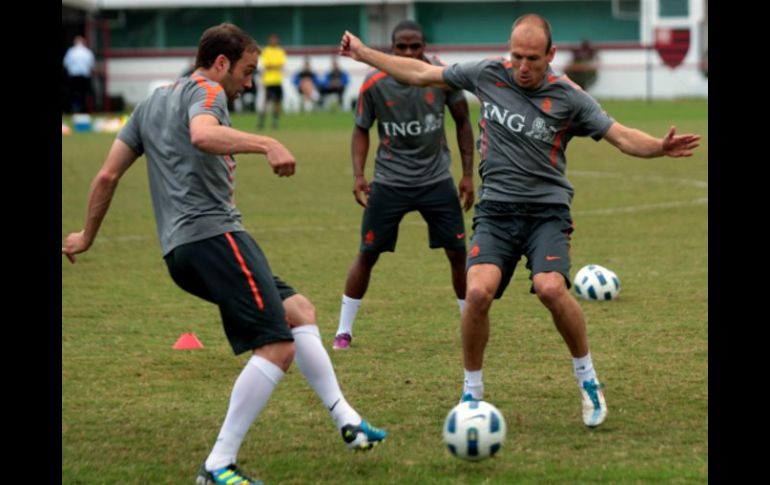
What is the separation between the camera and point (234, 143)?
20.2 ft

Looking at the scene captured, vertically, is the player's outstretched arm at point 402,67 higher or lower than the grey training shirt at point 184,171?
higher

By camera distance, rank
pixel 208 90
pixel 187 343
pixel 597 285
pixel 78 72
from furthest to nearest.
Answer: pixel 78 72, pixel 597 285, pixel 187 343, pixel 208 90

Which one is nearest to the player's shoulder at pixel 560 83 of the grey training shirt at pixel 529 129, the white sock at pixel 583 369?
the grey training shirt at pixel 529 129

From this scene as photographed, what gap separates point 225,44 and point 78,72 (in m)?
37.5

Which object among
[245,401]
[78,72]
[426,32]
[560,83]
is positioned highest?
[426,32]

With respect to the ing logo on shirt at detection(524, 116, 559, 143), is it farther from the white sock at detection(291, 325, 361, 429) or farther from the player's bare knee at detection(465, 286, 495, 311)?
the white sock at detection(291, 325, 361, 429)

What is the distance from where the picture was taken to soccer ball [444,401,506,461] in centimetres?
667

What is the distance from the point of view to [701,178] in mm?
21781

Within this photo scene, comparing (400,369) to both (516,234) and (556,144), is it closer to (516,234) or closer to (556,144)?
(516,234)

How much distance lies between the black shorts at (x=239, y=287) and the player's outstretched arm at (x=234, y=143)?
58 centimetres

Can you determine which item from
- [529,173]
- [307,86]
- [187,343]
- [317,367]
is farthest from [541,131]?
[307,86]

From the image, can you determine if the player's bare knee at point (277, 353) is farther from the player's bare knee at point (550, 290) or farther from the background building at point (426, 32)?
the background building at point (426, 32)

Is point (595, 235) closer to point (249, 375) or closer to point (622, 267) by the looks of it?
point (622, 267)

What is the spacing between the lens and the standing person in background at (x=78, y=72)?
42906mm
